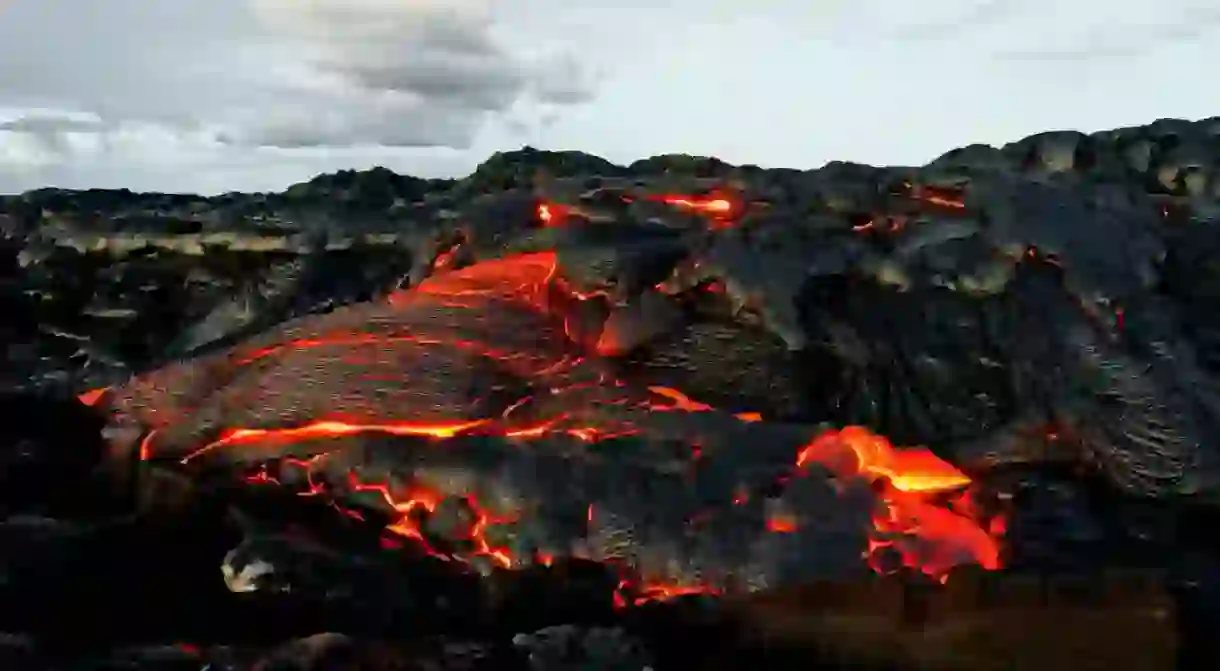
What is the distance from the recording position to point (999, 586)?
19.6 feet

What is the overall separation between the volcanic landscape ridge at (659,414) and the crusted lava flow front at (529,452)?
0.8 inches

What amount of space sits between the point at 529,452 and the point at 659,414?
918 millimetres

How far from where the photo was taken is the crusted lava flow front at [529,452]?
6.21 m

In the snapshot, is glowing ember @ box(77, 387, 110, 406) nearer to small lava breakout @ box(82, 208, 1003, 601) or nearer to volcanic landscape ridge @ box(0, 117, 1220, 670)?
volcanic landscape ridge @ box(0, 117, 1220, 670)

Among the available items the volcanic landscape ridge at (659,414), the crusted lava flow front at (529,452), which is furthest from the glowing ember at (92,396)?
the crusted lava flow front at (529,452)

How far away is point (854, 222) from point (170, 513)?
5223 mm

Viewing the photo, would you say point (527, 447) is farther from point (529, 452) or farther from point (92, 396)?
point (92, 396)

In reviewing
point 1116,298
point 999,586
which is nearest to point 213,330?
point 999,586

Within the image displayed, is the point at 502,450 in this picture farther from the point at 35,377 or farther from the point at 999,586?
the point at 35,377

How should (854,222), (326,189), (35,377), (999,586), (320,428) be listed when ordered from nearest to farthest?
(999,586) < (320,428) < (854,222) < (35,377) < (326,189)

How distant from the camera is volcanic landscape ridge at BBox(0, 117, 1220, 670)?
19.4 feet

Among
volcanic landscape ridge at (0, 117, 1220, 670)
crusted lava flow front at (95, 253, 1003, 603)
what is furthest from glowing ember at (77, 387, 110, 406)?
crusted lava flow front at (95, 253, 1003, 603)

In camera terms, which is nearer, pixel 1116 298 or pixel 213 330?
pixel 1116 298

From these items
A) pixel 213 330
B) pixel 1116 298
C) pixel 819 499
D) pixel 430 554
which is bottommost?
pixel 430 554
